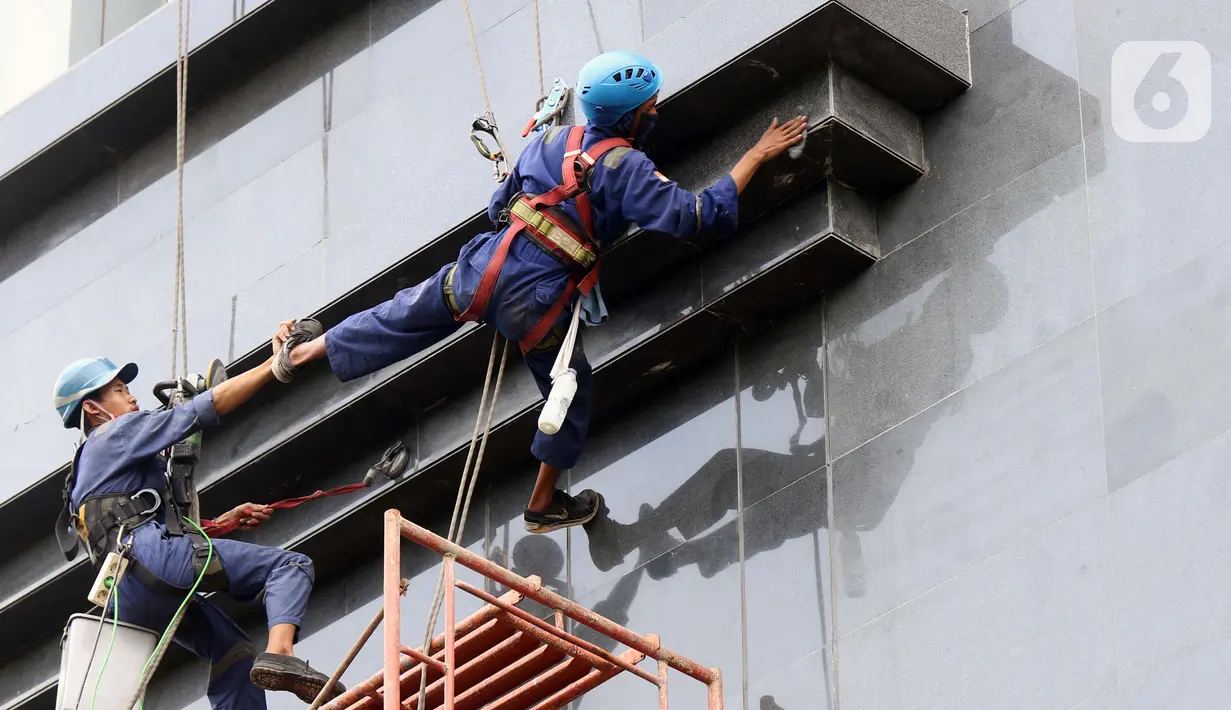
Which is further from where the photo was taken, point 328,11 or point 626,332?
point 328,11

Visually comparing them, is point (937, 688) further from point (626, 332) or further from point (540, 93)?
point (540, 93)

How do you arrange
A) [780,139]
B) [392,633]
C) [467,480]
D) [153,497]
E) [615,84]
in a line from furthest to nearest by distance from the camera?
1. [467,480]
2. [153,497]
3. [780,139]
4. [615,84]
5. [392,633]

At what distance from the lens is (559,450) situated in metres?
10.5

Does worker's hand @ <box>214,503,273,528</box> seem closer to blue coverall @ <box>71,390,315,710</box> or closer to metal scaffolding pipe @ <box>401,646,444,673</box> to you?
blue coverall @ <box>71,390,315,710</box>

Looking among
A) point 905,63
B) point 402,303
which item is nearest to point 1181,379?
point 905,63

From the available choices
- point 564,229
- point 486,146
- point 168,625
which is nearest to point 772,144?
point 564,229

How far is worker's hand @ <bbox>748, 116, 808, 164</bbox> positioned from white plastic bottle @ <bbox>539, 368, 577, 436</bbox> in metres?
1.30

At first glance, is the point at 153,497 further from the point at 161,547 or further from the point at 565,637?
the point at 565,637

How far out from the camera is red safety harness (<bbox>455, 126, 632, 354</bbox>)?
10.1m

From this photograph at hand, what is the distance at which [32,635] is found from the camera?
13008 millimetres

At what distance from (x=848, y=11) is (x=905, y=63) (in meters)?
0.45

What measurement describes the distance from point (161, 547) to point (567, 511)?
1880mm

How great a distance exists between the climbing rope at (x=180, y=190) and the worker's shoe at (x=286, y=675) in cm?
189

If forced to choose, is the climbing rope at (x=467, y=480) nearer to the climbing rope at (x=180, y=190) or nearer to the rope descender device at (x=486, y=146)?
the rope descender device at (x=486, y=146)
